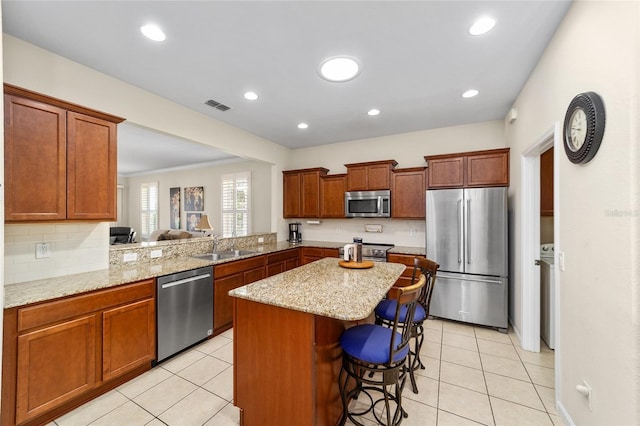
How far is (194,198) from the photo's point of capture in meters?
7.27

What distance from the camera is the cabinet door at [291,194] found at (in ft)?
16.5

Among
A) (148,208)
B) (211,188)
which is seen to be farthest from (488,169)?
(148,208)

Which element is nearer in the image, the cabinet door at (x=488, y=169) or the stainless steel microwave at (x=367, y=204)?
the cabinet door at (x=488, y=169)

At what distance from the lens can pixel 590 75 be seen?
5.07ft

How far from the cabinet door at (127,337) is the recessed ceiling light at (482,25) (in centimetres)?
347

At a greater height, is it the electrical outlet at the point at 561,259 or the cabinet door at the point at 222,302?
the electrical outlet at the point at 561,259

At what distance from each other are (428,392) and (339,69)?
9.65 feet

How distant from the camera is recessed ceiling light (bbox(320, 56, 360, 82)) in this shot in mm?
2355

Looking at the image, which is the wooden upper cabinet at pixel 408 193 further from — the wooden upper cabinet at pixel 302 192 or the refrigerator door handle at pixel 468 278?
the wooden upper cabinet at pixel 302 192

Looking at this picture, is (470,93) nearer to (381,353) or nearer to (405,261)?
(405,261)

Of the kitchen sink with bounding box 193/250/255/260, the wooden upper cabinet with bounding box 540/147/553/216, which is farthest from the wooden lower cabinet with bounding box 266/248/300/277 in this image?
the wooden upper cabinet with bounding box 540/147/553/216

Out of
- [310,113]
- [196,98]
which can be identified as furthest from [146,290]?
[310,113]

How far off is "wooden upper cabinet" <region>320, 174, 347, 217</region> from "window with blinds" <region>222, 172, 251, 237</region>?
2278 millimetres

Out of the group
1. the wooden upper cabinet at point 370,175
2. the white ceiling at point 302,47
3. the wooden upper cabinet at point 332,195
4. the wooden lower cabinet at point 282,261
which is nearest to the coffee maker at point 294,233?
the wooden lower cabinet at point 282,261
